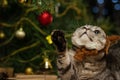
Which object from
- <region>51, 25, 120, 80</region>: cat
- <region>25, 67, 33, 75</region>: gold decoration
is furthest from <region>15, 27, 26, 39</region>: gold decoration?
<region>51, 25, 120, 80</region>: cat

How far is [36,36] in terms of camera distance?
5.44 feet

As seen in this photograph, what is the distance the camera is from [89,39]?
968mm

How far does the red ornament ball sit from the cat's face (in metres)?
0.57

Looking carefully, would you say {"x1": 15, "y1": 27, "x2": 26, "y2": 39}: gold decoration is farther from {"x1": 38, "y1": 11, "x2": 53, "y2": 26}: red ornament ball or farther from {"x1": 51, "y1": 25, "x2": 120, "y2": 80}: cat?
{"x1": 51, "y1": 25, "x2": 120, "y2": 80}: cat

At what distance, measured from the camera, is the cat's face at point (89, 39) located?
963mm

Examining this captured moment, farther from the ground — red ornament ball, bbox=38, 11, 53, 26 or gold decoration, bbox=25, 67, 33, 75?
red ornament ball, bbox=38, 11, 53, 26

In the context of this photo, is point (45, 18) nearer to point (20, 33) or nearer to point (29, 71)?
point (20, 33)

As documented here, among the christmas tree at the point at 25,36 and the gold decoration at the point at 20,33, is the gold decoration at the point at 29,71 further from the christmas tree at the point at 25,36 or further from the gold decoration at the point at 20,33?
the gold decoration at the point at 20,33

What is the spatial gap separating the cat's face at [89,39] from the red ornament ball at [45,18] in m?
0.57

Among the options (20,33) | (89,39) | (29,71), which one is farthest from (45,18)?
(89,39)

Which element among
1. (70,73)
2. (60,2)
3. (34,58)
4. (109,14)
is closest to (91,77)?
(70,73)

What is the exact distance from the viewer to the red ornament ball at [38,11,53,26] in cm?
154

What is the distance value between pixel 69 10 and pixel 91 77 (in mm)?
837

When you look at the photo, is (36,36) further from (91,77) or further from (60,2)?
(91,77)
